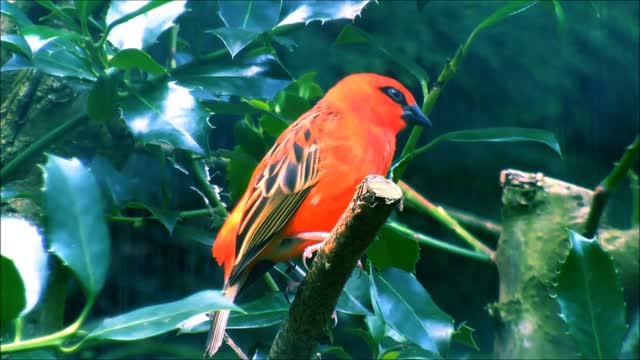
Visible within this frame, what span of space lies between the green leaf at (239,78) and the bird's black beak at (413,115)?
0.91 feet

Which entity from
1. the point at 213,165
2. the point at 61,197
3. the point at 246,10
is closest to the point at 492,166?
the point at 213,165

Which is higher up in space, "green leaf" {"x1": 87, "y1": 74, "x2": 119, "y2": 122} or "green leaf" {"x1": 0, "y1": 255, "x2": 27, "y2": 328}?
"green leaf" {"x1": 0, "y1": 255, "x2": 27, "y2": 328}

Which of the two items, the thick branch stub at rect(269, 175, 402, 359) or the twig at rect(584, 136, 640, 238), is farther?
the twig at rect(584, 136, 640, 238)

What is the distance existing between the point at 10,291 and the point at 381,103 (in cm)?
105

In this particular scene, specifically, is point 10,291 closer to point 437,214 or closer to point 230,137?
point 437,214

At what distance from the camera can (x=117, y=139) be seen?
2.43 meters

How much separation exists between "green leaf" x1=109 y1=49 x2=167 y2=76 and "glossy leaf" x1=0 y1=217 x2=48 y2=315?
59 centimetres

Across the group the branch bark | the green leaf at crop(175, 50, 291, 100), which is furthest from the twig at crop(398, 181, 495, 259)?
the green leaf at crop(175, 50, 291, 100)

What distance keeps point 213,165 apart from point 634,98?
7.09 ft

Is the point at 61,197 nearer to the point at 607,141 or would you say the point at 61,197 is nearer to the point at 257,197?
the point at 257,197

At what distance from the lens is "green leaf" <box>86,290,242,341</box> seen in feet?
3.99

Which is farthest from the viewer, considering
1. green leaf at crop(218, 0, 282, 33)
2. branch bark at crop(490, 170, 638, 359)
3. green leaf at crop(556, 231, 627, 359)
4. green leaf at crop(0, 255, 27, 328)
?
branch bark at crop(490, 170, 638, 359)

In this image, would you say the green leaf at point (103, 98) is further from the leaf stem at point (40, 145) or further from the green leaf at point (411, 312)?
the green leaf at point (411, 312)

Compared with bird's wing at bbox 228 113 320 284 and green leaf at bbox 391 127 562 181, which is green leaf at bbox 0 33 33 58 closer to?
bird's wing at bbox 228 113 320 284
